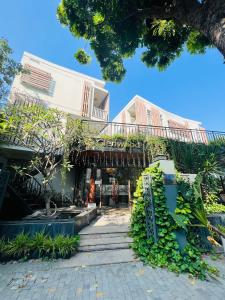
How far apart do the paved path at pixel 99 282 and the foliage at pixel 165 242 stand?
0.75ft

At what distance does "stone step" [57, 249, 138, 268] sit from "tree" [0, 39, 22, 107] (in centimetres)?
916

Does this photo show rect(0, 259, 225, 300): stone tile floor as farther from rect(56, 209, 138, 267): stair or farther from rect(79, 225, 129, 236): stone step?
rect(79, 225, 129, 236): stone step

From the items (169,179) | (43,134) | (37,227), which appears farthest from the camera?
(43,134)

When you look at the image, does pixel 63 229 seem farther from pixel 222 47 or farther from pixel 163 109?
pixel 163 109

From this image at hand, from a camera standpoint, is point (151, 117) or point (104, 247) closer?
point (104, 247)

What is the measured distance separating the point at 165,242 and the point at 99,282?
1.78 metres

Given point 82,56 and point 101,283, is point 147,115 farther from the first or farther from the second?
point 101,283

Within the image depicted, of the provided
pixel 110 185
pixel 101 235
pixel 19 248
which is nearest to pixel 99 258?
pixel 101 235

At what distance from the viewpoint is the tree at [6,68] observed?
8.73m

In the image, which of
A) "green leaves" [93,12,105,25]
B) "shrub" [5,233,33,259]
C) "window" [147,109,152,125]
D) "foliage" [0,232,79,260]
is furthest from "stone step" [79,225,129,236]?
"window" [147,109,152,125]

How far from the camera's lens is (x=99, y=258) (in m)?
3.77

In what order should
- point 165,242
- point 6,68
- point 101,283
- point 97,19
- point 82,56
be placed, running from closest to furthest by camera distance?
point 101,283 → point 165,242 → point 97,19 → point 82,56 → point 6,68

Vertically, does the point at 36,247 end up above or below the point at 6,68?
below

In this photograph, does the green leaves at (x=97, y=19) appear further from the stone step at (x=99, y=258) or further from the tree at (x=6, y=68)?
the stone step at (x=99, y=258)
